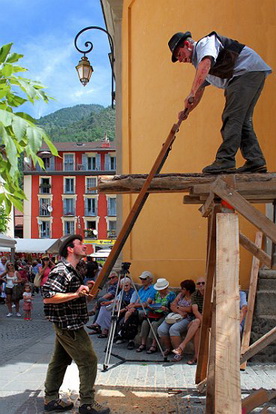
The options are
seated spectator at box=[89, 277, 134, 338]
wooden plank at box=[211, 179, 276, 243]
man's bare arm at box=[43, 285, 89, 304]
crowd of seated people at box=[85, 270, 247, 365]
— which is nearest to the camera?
wooden plank at box=[211, 179, 276, 243]

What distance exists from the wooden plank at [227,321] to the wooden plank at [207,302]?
20.7 inches

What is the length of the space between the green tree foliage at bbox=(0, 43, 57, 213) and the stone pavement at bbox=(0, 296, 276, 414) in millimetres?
2214

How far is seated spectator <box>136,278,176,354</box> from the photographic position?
861 cm

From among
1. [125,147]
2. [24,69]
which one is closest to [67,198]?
[125,147]


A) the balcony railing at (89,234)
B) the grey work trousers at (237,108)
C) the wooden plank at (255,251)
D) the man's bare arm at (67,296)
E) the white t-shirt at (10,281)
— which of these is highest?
the grey work trousers at (237,108)

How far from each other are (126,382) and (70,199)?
2362 inches

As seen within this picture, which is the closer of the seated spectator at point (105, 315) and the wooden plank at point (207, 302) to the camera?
the wooden plank at point (207, 302)

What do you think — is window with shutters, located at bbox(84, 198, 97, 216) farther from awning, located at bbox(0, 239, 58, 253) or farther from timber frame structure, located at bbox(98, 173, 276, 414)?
timber frame structure, located at bbox(98, 173, 276, 414)

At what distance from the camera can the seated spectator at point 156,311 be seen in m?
8.61

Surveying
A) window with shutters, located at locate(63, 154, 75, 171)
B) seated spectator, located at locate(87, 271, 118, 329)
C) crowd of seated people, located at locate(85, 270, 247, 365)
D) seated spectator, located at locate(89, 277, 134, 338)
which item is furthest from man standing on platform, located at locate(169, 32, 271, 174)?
window with shutters, located at locate(63, 154, 75, 171)

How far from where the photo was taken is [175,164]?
31.8ft

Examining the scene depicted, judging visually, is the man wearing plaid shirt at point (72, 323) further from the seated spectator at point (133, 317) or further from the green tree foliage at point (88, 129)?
the green tree foliage at point (88, 129)

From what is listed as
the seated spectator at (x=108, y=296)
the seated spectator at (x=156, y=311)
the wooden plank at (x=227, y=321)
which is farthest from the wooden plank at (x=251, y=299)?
the wooden plank at (x=227, y=321)

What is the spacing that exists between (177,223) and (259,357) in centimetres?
287
